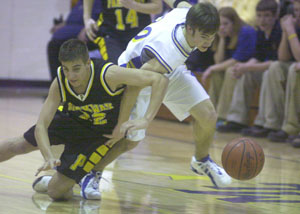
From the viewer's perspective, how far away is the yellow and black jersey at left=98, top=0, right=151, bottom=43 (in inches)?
179

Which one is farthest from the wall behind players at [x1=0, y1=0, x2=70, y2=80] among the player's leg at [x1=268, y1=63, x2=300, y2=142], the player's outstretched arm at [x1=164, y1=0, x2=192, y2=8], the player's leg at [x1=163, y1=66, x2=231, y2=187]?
the player's leg at [x1=163, y1=66, x2=231, y2=187]

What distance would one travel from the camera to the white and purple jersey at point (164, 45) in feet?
11.8

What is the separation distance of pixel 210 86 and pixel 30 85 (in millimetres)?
4479

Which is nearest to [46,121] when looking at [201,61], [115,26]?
[115,26]

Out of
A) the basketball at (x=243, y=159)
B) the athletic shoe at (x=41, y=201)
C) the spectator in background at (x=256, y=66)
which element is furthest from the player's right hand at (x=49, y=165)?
the spectator in background at (x=256, y=66)

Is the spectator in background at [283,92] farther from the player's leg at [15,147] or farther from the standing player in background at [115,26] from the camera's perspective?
the player's leg at [15,147]

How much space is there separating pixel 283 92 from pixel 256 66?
1.52ft

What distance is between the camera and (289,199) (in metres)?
3.68

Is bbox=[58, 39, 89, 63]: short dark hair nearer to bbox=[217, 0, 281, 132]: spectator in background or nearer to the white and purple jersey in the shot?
the white and purple jersey

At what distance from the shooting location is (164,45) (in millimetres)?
3619

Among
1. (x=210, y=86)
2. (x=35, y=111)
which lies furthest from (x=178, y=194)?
(x=35, y=111)

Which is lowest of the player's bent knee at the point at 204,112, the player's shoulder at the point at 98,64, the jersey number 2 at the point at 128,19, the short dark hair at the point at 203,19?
the player's bent knee at the point at 204,112

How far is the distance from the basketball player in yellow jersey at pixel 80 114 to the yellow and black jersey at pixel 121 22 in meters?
1.14

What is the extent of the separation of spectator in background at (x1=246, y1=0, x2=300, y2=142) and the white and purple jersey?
260cm
